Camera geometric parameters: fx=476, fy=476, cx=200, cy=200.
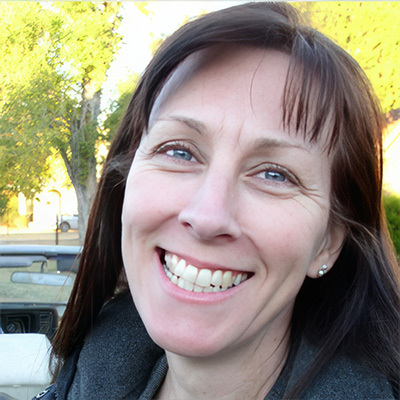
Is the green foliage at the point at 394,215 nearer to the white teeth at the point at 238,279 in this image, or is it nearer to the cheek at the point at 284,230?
the cheek at the point at 284,230

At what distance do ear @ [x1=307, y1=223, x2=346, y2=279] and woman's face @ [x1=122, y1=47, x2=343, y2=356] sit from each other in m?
0.09

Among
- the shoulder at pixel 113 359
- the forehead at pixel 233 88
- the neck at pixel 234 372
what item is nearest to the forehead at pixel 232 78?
the forehead at pixel 233 88

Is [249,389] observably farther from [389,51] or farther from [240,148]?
[389,51]

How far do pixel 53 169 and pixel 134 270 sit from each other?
0.88 meters

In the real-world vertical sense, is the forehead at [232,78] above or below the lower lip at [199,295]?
above

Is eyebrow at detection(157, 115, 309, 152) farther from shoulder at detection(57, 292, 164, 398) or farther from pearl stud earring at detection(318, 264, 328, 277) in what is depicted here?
shoulder at detection(57, 292, 164, 398)

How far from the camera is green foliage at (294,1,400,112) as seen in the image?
5.91ft

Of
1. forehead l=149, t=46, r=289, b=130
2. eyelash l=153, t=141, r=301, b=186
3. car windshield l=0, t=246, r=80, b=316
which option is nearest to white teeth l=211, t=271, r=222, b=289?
eyelash l=153, t=141, r=301, b=186

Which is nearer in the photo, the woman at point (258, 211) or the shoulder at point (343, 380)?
the woman at point (258, 211)

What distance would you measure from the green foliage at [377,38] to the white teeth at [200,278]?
3.55ft

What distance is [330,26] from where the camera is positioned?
1598 mm

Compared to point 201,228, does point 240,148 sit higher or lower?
higher

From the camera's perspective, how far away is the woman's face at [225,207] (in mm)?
1044

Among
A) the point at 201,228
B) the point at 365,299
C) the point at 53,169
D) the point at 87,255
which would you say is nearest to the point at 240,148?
the point at 201,228
